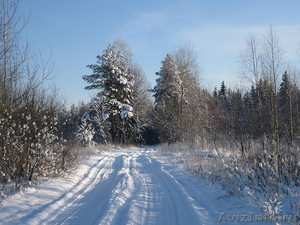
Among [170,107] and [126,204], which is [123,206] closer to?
[126,204]

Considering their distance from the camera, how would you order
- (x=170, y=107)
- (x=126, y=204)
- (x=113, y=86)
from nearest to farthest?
1. (x=126, y=204)
2. (x=170, y=107)
3. (x=113, y=86)

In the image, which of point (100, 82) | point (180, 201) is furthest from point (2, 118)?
point (100, 82)

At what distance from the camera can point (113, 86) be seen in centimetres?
3209

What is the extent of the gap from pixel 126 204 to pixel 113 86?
88.8ft

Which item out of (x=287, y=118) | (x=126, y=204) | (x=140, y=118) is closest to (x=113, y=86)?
(x=140, y=118)

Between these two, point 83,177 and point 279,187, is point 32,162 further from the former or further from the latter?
point 279,187

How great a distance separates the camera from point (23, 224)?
4613 millimetres

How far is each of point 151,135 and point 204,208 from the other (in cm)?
4072

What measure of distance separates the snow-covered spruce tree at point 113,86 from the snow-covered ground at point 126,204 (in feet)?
76.7

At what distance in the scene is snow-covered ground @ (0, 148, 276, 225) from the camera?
4887 mm

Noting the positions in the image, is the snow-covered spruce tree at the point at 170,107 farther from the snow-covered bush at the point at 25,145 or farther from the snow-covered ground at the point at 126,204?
the snow-covered bush at the point at 25,145

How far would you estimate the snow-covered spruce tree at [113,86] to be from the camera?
103ft

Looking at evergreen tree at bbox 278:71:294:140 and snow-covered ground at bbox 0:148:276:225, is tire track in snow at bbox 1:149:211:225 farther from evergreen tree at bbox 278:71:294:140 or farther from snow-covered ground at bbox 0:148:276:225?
evergreen tree at bbox 278:71:294:140

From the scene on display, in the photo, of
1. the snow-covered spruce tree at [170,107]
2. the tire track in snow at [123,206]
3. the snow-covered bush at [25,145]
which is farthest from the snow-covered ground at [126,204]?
the snow-covered spruce tree at [170,107]
